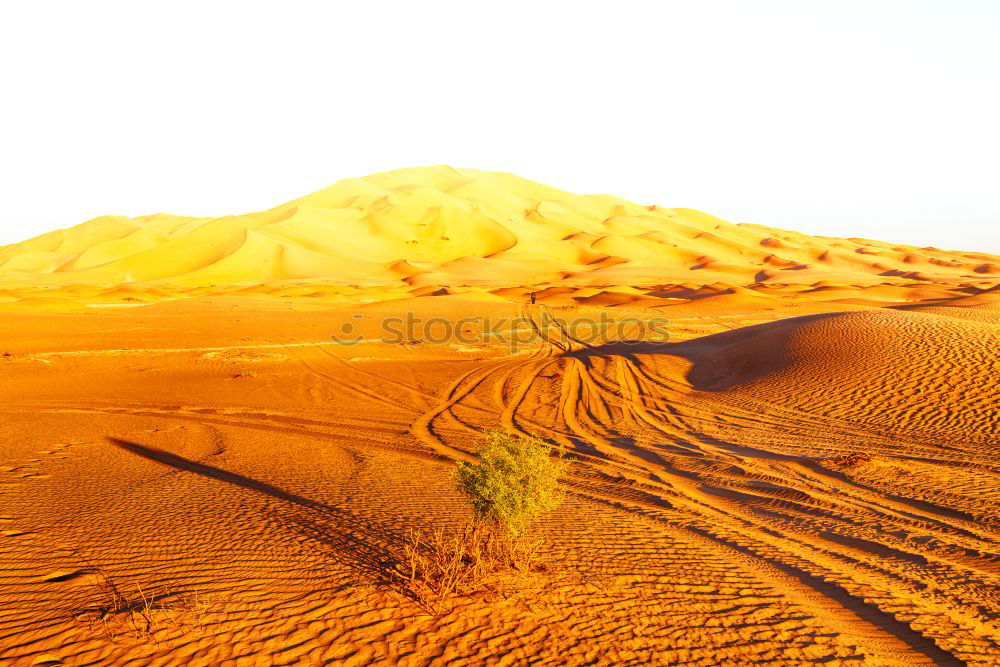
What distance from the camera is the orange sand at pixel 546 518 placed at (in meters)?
4.79

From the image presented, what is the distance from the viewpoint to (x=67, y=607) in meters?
4.74

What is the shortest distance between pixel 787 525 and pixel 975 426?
22.0 ft

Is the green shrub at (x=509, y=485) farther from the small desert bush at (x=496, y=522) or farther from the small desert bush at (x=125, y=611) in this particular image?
the small desert bush at (x=125, y=611)

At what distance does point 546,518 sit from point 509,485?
5.74ft

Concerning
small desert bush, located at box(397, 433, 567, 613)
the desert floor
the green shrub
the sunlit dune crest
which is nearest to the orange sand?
the desert floor

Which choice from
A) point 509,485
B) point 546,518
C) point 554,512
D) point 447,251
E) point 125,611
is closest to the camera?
point 125,611

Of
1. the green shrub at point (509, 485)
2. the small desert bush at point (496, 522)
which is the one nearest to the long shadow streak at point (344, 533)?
the small desert bush at point (496, 522)

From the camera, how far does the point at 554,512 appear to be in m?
7.88

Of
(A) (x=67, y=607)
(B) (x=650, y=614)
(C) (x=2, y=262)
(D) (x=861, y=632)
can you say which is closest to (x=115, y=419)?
(A) (x=67, y=607)

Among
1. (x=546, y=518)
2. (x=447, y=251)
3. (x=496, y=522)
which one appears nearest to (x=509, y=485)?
(x=496, y=522)

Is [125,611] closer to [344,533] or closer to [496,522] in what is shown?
[344,533]

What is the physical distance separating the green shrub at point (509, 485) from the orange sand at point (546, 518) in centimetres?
70

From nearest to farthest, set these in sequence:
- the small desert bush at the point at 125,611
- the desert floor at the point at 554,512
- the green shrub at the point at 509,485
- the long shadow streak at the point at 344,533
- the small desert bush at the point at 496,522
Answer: the small desert bush at the point at 125,611, the desert floor at the point at 554,512, the small desert bush at the point at 496,522, the long shadow streak at the point at 344,533, the green shrub at the point at 509,485

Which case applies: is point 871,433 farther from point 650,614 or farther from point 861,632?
point 650,614
